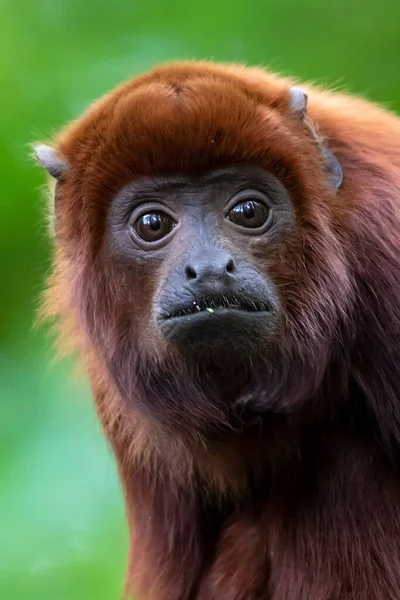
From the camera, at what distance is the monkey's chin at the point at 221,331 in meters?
1.91

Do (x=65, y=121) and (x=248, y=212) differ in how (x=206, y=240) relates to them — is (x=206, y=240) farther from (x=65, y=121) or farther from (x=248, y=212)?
(x=65, y=121)

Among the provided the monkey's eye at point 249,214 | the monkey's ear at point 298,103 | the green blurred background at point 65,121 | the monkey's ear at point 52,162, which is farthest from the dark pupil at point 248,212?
the green blurred background at point 65,121

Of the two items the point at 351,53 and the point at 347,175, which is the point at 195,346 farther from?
A: the point at 351,53

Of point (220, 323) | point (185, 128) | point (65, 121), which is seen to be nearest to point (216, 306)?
point (220, 323)

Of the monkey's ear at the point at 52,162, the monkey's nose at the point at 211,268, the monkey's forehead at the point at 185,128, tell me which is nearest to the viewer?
the monkey's nose at the point at 211,268

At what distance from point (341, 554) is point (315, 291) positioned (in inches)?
24.1

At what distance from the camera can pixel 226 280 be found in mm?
1868

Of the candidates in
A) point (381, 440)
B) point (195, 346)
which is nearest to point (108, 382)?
point (195, 346)

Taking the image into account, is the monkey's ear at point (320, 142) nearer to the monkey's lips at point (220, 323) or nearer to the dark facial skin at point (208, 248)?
the dark facial skin at point (208, 248)

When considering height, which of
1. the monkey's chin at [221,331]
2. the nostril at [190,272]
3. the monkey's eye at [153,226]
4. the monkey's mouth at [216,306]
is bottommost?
the monkey's chin at [221,331]

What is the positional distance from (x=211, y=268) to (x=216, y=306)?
0.26 ft

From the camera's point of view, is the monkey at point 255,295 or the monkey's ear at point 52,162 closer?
the monkey at point 255,295

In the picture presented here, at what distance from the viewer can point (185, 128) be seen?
1.96 m

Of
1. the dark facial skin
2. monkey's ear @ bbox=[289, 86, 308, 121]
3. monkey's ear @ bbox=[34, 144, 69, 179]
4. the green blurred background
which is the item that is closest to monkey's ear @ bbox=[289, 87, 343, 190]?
monkey's ear @ bbox=[289, 86, 308, 121]
